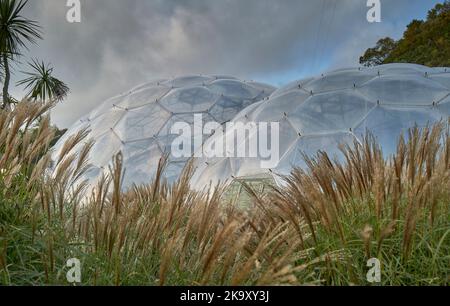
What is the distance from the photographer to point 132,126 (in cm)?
1157

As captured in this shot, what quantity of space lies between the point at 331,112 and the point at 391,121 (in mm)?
1136

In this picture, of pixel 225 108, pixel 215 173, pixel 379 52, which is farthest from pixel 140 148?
pixel 379 52

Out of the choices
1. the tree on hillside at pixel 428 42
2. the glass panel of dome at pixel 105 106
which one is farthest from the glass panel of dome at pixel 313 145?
the tree on hillside at pixel 428 42

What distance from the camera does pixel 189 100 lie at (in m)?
12.3

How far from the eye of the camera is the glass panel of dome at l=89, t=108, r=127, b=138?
12.0m

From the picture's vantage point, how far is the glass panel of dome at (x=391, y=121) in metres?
6.75

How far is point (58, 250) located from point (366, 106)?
22.3 feet

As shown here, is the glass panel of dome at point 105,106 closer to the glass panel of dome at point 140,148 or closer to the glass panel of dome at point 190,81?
the glass panel of dome at point 190,81

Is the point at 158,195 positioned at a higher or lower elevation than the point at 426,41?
lower

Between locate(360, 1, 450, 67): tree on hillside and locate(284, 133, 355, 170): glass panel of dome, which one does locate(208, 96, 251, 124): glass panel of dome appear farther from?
locate(360, 1, 450, 67): tree on hillside

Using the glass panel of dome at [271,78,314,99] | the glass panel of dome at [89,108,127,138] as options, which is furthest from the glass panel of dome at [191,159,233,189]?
the glass panel of dome at [89,108,127,138]

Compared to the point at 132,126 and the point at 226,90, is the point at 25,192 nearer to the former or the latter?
the point at 132,126

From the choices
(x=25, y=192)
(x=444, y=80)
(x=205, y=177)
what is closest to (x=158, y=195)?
(x=25, y=192)

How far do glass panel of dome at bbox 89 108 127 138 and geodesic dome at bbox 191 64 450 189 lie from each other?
172 inches
